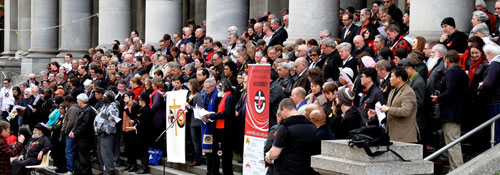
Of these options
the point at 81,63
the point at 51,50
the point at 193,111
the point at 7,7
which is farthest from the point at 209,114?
the point at 7,7

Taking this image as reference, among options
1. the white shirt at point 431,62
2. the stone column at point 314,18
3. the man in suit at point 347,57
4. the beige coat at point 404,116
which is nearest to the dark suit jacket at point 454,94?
the beige coat at point 404,116

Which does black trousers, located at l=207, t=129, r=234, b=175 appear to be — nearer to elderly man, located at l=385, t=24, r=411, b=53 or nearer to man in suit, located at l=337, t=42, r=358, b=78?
man in suit, located at l=337, t=42, r=358, b=78

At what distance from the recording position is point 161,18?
22.8 metres

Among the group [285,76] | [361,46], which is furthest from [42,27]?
[361,46]

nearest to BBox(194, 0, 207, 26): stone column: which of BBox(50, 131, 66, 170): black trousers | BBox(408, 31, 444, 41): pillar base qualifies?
BBox(50, 131, 66, 170): black trousers

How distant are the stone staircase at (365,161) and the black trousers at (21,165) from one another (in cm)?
1030

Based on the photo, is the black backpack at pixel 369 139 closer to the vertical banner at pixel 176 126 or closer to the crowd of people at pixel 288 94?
the crowd of people at pixel 288 94

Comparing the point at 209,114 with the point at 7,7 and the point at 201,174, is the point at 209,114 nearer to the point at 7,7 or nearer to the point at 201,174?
the point at 201,174

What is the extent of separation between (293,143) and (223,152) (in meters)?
4.54

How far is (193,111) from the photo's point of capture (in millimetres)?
14312

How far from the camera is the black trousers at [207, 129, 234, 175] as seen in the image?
13.4 meters

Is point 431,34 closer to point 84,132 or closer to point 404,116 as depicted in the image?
point 404,116

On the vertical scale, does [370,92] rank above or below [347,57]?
below

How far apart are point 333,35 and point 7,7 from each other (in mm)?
27071
